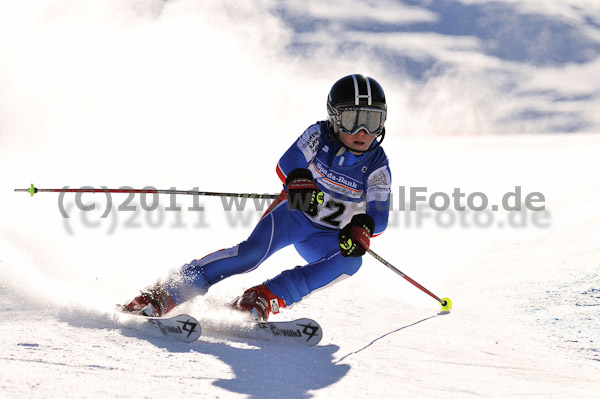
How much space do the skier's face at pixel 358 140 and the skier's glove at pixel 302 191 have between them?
1.31 feet

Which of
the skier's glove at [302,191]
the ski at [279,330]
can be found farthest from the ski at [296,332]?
the skier's glove at [302,191]

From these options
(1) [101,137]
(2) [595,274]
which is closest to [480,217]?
(2) [595,274]

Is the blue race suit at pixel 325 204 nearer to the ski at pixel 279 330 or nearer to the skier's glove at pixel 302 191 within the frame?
the skier's glove at pixel 302 191

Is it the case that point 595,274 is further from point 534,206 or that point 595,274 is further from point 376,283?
point 534,206

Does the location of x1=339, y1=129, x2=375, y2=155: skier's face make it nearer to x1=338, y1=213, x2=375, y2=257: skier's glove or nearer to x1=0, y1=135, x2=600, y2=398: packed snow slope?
x1=338, y1=213, x2=375, y2=257: skier's glove

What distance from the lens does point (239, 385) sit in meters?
2.29

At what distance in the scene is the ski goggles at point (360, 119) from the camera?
364 cm

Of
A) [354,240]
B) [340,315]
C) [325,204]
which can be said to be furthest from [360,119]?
[340,315]

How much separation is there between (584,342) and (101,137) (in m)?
10.5

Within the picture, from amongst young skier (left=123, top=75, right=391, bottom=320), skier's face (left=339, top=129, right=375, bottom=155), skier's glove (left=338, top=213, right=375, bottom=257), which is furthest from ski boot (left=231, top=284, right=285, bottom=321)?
skier's face (left=339, top=129, right=375, bottom=155)

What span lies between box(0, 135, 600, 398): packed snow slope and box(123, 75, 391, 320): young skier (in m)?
0.26

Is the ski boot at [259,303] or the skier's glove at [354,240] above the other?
the skier's glove at [354,240]

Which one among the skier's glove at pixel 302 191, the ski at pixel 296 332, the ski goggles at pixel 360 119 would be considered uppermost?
the ski goggles at pixel 360 119

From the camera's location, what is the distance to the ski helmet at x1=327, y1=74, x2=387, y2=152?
11.9ft
